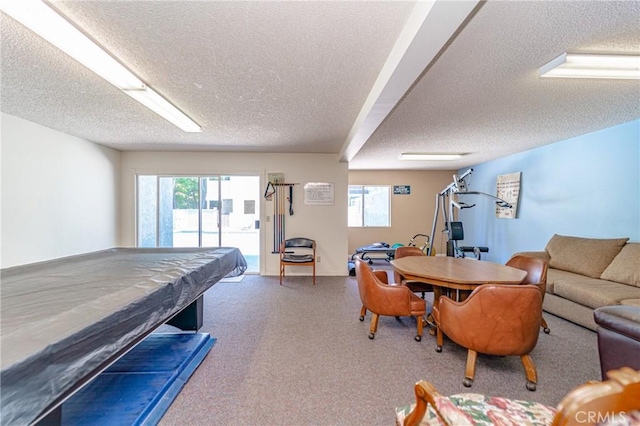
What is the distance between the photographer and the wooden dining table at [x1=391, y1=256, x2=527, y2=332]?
7.69ft

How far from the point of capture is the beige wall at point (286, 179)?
5.18 m

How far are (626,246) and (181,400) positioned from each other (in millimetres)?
4906

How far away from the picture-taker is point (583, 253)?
11.3ft

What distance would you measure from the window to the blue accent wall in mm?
2522

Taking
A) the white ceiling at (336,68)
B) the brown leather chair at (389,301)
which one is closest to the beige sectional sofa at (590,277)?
the white ceiling at (336,68)

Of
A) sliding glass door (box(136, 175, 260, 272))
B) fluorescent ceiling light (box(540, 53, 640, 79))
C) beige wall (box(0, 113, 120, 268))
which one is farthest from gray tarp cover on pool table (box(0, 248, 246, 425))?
fluorescent ceiling light (box(540, 53, 640, 79))

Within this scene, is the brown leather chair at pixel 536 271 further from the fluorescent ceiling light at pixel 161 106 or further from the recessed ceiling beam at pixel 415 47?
the fluorescent ceiling light at pixel 161 106

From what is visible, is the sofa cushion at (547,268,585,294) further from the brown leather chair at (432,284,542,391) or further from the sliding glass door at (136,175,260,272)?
the sliding glass door at (136,175,260,272)

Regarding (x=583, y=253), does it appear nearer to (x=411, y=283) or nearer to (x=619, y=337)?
(x=411, y=283)

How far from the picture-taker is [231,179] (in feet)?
17.5

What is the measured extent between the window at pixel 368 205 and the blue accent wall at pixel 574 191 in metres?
2.52

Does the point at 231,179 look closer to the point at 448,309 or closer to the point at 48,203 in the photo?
the point at 48,203

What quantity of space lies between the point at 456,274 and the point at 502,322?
68 cm

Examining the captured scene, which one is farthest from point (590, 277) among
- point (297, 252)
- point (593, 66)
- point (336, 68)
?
point (297, 252)
